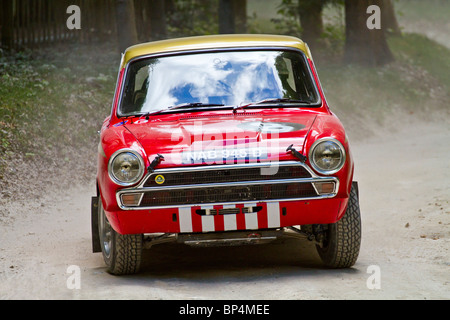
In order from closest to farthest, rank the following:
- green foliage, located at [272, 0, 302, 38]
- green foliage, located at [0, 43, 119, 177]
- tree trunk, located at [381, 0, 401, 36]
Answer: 1. green foliage, located at [0, 43, 119, 177]
2. green foliage, located at [272, 0, 302, 38]
3. tree trunk, located at [381, 0, 401, 36]

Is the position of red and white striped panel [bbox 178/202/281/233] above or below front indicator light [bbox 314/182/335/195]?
below

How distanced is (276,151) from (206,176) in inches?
22.1

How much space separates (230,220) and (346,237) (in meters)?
1.03

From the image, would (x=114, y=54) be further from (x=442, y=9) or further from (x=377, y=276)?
(x=442, y=9)

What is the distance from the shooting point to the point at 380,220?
9641mm

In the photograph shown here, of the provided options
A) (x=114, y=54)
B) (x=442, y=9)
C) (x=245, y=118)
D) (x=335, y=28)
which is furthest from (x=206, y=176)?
(x=442, y=9)

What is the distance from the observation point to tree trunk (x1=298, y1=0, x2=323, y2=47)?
888 inches

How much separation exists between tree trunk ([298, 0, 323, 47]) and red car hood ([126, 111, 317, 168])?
16.6 m

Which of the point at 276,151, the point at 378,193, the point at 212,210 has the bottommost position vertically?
the point at 378,193

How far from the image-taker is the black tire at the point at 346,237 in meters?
6.45

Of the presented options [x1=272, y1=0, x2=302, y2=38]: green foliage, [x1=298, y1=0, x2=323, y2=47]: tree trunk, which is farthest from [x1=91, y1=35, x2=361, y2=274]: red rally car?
[x1=272, y1=0, x2=302, y2=38]: green foliage

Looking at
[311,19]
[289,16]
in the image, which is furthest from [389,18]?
[311,19]

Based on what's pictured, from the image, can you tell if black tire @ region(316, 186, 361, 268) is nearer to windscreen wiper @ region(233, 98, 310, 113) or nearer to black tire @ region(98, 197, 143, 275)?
windscreen wiper @ region(233, 98, 310, 113)

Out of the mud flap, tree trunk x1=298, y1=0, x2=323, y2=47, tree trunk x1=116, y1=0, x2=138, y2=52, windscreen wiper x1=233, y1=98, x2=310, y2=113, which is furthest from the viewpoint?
tree trunk x1=298, y1=0, x2=323, y2=47
